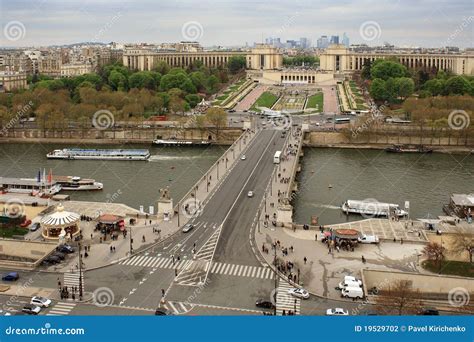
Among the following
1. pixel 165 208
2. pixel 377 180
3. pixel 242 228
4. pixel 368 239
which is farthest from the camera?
pixel 377 180

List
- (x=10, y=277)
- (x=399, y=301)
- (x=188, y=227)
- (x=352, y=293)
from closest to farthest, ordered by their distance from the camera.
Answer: (x=399, y=301), (x=352, y=293), (x=10, y=277), (x=188, y=227)

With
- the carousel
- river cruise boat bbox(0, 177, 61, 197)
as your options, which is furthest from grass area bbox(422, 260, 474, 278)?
river cruise boat bbox(0, 177, 61, 197)

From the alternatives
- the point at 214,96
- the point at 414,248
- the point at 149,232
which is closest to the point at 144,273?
the point at 149,232

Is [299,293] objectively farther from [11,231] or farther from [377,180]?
[377,180]

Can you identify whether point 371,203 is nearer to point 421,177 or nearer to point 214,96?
point 421,177

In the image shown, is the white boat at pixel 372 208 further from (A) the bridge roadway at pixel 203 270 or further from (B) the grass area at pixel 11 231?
(B) the grass area at pixel 11 231

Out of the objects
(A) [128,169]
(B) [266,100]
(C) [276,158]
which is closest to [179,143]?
(A) [128,169]

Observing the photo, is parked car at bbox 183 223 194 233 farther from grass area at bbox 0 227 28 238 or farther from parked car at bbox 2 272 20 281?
parked car at bbox 2 272 20 281
